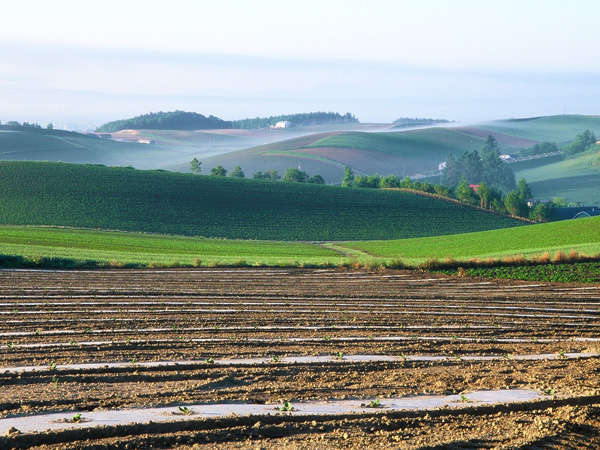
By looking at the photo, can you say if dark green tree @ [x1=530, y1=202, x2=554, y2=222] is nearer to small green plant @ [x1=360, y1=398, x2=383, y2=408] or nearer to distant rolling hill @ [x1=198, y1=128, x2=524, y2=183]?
distant rolling hill @ [x1=198, y1=128, x2=524, y2=183]

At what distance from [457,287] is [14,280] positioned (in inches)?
674

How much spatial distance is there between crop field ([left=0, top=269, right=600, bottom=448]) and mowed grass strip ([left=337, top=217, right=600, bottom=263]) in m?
24.9

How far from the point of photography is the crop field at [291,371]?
9.35 meters

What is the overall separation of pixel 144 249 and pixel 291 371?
128 ft

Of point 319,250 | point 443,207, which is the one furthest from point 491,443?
point 443,207

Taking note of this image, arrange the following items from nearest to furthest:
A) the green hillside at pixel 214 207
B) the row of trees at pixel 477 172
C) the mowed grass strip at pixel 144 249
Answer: the mowed grass strip at pixel 144 249
the green hillside at pixel 214 207
the row of trees at pixel 477 172

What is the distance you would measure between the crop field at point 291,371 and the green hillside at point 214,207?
158ft

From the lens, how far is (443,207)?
9300 cm

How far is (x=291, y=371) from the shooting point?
1272cm

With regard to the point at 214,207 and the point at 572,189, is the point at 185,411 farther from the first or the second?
the point at 572,189

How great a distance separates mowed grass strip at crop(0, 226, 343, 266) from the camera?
3975cm

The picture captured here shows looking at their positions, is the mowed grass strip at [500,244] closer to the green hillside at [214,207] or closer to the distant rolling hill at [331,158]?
the green hillside at [214,207]

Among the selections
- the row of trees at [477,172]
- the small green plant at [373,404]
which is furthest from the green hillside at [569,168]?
the small green plant at [373,404]

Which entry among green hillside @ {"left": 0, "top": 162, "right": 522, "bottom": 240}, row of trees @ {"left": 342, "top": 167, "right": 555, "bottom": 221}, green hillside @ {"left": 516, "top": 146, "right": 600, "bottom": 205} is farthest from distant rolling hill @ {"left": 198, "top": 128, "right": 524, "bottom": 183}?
green hillside @ {"left": 0, "top": 162, "right": 522, "bottom": 240}
